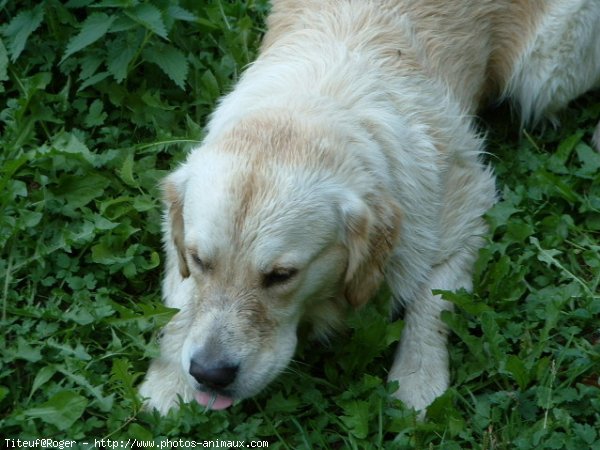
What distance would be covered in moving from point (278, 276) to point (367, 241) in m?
0.42

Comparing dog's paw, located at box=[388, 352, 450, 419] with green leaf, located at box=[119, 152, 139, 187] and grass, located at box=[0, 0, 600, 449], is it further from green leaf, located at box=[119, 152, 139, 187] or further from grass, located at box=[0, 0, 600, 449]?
green leaf, located at box=[119, 152, 139, 187]

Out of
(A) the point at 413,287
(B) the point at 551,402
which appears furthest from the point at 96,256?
(B) the point at 551,402

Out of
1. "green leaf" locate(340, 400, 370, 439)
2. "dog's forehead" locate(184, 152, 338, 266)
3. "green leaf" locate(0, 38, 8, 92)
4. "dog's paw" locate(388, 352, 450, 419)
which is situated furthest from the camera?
"green leaf" locate(0, 38, 8, 92)

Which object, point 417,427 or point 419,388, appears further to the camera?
point 419,388

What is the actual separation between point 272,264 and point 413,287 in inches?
38.9

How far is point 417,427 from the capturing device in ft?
13.2

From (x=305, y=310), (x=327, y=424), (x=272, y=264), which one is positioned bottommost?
(x=327, y=424)

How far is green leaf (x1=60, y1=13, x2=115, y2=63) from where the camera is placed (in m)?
5.02

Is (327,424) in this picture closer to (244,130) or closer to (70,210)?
(244,130)

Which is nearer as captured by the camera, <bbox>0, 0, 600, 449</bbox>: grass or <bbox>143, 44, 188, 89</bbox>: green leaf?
<bbox>0, 0, 600, 449</bbox>: grass

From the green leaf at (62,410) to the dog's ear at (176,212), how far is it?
699mm

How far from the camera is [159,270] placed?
485 centimetres

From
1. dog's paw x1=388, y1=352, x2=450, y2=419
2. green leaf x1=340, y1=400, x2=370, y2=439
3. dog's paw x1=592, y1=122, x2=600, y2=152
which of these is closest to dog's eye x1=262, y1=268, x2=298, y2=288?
green leaf x1=340, y1=400, x2=370, y2=439

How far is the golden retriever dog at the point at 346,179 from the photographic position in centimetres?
386
